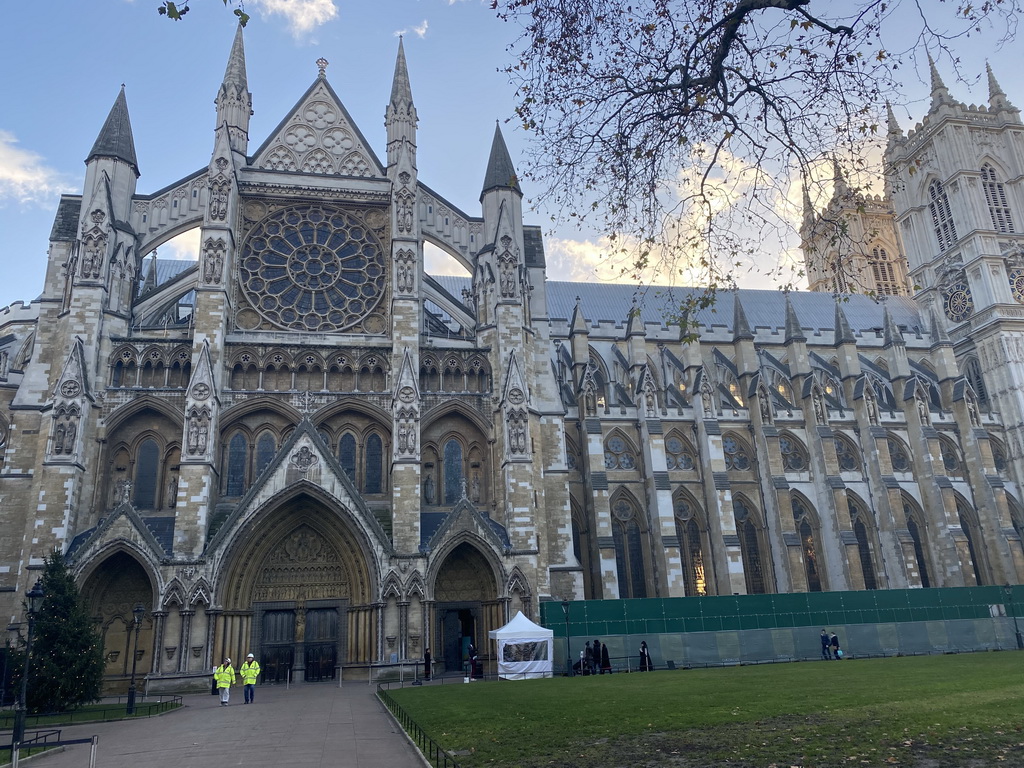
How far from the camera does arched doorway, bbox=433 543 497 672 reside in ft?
91.7

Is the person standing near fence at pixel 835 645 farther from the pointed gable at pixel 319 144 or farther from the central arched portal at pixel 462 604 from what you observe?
the pointed gable at pixel 319 144

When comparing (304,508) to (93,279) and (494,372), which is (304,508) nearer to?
(494,372)

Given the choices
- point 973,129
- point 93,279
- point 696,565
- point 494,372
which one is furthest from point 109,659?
point 973,129

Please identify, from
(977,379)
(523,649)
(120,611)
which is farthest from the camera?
(977,379)

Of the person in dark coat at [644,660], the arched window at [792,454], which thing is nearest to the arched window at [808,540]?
the arched window at [792,454]

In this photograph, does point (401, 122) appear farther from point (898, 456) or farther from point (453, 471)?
point (898, 456)

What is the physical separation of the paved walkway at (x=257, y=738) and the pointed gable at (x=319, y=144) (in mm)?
22021

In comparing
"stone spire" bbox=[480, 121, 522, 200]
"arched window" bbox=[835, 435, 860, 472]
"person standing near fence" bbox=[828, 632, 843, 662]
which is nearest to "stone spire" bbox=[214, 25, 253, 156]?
"stone spire" bbox=[480, 121, 522, 200]

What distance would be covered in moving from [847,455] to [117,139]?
40885 millimetres

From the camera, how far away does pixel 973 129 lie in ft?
181

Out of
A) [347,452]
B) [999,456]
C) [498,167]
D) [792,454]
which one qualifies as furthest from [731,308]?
[347,452]

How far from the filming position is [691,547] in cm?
4128

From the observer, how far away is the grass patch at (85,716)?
56.4ft

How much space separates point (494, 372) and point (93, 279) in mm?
15079
